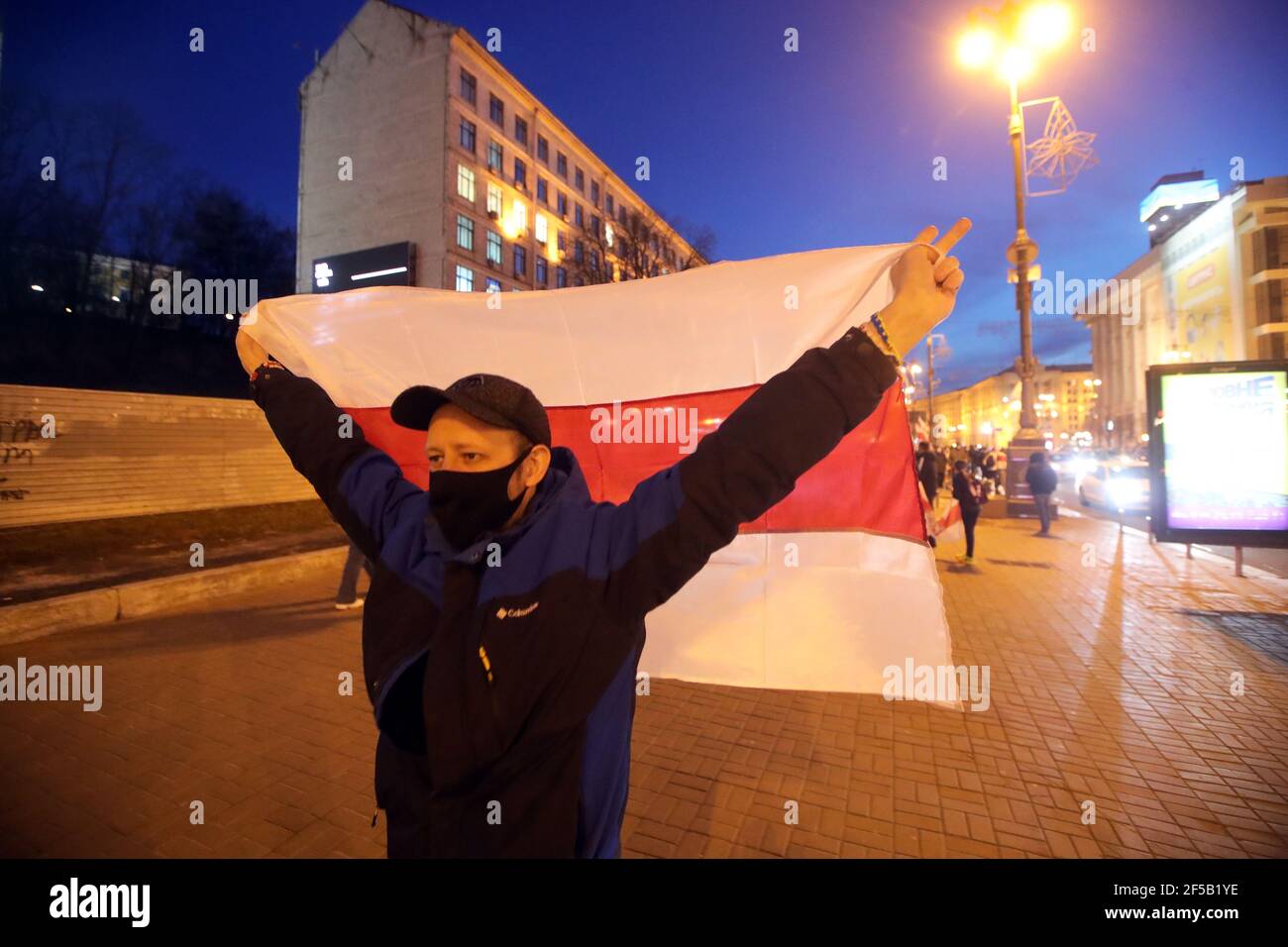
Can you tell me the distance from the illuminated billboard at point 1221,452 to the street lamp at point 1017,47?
23.5 feet

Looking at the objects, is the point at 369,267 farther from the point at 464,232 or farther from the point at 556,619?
the point at 556,619

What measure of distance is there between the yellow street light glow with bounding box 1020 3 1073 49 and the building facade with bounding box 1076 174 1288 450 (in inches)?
1177

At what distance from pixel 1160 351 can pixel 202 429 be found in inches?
3899

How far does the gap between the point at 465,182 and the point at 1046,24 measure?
3369cm

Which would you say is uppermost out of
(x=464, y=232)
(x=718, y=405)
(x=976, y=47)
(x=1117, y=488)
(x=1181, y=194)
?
(x=1181, y=194)

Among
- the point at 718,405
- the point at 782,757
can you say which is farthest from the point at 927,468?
the point at 718,405

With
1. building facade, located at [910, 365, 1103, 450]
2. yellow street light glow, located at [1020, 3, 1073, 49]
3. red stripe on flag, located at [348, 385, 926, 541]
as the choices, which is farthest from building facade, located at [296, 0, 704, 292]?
building facade, located at [910, 365, 1103, 450]

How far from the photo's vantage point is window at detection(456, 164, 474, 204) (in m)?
36.3

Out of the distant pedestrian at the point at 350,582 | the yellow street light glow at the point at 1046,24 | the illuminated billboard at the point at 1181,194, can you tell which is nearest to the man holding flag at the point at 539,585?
the distant pedestrian at the point at 350,582

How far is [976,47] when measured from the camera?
11789 mm

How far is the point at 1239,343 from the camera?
57594mm

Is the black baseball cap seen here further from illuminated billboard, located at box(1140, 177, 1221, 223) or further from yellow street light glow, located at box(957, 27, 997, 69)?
illuminated billboard, located at box(1140, 177, 1221, 223)
